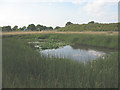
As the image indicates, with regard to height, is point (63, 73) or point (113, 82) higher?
point (63, 73)

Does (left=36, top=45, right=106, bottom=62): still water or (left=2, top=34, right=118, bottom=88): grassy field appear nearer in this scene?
(left=2, top=34, right=118, bottom=88): grassy field

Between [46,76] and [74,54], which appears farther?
[74,54]

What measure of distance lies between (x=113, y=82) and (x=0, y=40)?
3446 millimetres

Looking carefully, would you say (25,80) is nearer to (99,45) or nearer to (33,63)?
(33,63)

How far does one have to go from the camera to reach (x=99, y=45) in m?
13.5

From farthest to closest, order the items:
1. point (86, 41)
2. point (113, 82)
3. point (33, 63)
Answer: point (86, 41), point (33, 63), point (113, 82)

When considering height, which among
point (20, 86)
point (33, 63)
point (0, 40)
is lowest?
point (20, 86)

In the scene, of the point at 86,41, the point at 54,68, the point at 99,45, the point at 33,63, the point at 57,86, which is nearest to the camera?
the point at 57,86

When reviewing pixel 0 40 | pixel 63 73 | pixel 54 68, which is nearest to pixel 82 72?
pixel 63 73

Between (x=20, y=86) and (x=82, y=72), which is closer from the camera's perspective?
(x=20, y=86)

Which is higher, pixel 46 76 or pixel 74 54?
pixel 46 76

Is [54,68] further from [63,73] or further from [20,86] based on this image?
[20,86]

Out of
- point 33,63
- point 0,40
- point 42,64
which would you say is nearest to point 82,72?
point 42,64

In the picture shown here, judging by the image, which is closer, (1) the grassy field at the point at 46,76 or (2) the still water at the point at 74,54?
(1) the grassy field at the point at 46,76
